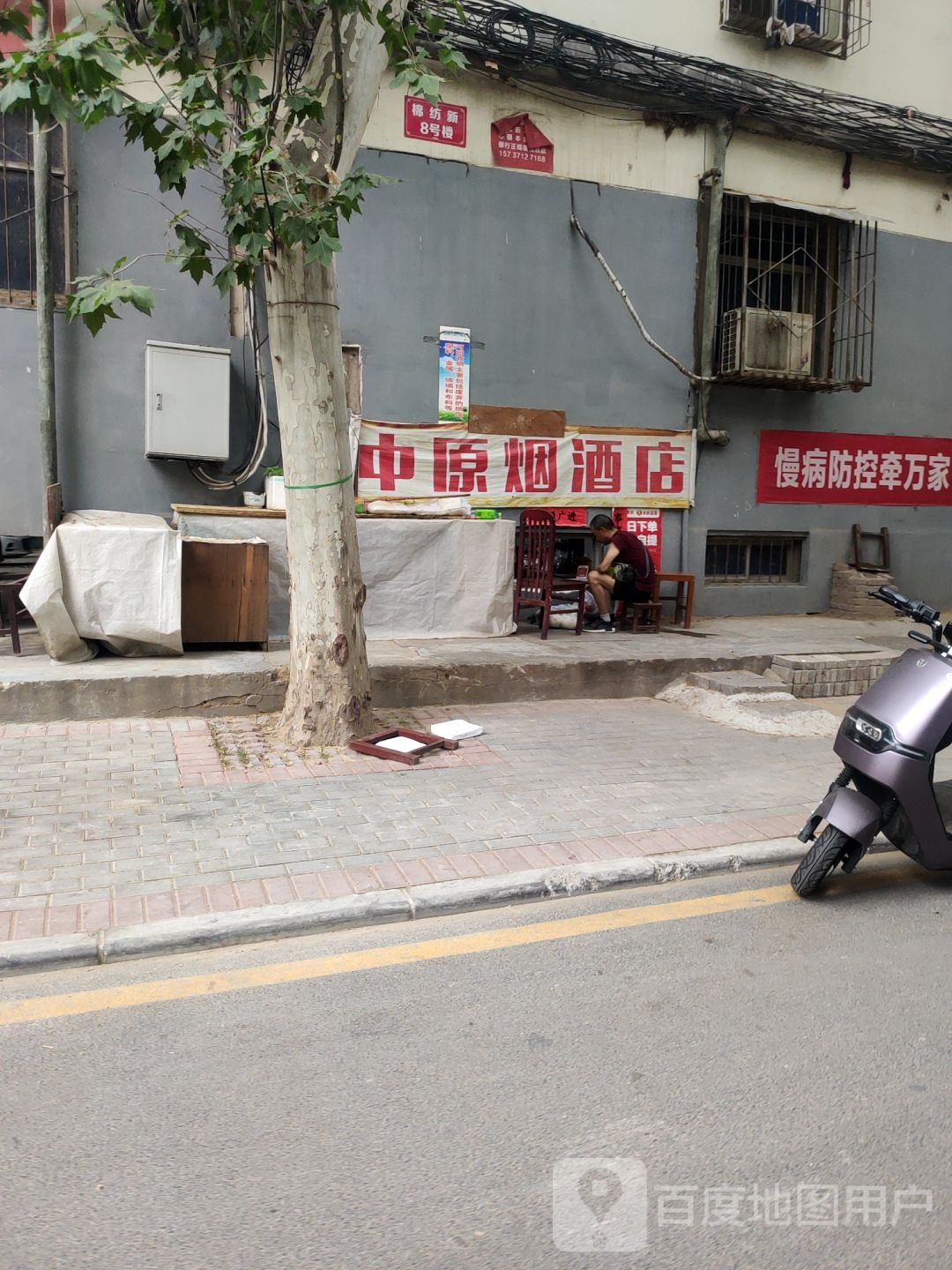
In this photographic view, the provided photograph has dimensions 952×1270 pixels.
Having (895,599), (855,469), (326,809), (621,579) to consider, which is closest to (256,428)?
(621,579)

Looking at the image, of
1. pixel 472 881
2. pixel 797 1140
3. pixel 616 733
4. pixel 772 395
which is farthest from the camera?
pixel 772 395

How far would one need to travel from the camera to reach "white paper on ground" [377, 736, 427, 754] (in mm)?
6061

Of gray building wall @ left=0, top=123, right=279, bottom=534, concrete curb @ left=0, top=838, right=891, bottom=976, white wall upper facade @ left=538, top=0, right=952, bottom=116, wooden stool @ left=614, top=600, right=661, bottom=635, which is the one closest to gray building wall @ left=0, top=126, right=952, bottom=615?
gray building wall @ left=0, top=123, right=279, bottom=534

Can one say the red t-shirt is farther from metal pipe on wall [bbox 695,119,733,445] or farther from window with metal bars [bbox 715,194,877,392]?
window with metal bars [bbox 715,194,877,392]

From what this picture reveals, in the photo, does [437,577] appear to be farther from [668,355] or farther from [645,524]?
[668,355]

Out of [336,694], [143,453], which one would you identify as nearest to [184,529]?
[143,453]

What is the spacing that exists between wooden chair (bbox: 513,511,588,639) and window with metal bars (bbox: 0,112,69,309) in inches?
192

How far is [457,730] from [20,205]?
20.3ft

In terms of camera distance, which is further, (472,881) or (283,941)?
(472,881)

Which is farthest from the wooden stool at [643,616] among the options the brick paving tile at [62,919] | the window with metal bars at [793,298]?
the brick paving tile at [62,919]

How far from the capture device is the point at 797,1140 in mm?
2621

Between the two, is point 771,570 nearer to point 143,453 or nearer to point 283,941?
point 143,453

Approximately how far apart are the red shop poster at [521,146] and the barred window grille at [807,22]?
8.89 feet

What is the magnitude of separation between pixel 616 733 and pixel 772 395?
21.7ft
